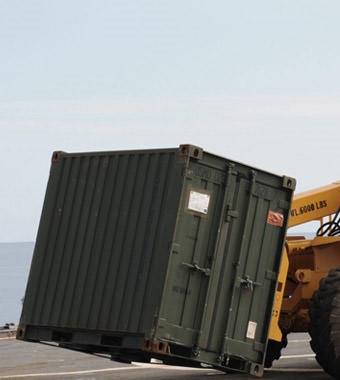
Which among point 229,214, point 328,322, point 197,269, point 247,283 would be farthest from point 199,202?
point 328,322

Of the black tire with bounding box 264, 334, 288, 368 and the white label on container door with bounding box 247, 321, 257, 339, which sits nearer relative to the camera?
the white label on container door with bounding box 247, 321, 257, 339

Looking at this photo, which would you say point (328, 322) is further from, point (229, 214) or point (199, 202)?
point (199, 202)

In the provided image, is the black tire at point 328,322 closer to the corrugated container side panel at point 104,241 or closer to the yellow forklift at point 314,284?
the yellow forklift at point 314,284

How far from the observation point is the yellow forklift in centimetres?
1627

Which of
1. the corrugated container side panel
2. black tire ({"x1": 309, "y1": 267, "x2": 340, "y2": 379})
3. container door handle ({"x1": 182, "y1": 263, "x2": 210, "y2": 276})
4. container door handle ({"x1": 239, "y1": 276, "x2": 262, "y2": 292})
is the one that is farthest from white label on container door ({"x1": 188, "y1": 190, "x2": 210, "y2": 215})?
black tire ({"x1": 309, "y1": 267, "x2": 340, "y2": 379})

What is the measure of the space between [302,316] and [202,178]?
3.56m

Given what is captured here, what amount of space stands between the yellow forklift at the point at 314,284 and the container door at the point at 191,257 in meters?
1.64

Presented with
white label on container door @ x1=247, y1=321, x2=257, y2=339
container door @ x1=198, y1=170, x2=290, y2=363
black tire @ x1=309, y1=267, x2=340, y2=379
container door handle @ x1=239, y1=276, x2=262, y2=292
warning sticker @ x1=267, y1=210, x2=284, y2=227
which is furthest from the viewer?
black tire @ x1=309, y1=267, x2=340, y2=379

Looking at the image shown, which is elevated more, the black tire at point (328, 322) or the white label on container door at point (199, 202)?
the white label on container door at point (199, 202)

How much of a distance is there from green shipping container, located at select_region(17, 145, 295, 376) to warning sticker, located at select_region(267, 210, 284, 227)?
1 centimetres

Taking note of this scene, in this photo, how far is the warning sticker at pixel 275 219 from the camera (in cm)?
1570

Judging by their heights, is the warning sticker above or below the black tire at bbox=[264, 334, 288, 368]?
above

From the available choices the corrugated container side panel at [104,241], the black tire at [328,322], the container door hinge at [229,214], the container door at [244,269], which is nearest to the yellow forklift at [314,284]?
the black tire at [328,322]

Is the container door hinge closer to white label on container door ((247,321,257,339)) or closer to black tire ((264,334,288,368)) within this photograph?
white label on container door ((247,321,257,339))
